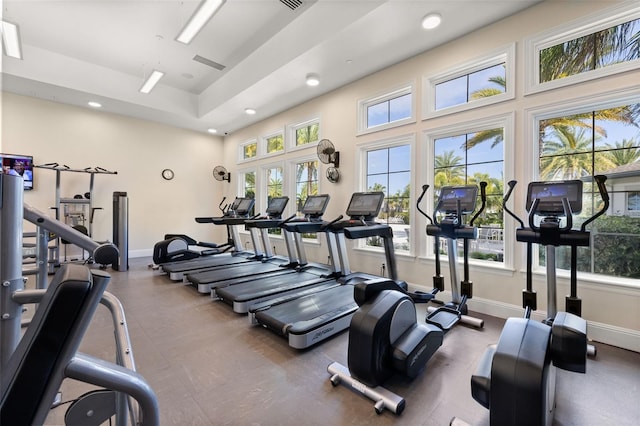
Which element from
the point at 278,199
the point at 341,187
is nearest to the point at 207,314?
the point at 278,199

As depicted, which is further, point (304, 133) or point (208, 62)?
point (304, 133)

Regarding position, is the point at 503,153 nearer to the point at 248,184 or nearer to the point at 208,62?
the point at 208,62

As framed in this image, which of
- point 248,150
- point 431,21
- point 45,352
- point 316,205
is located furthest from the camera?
point 248,150

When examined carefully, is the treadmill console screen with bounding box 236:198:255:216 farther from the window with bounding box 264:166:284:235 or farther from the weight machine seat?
the weight machine seat

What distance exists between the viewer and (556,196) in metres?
2.54

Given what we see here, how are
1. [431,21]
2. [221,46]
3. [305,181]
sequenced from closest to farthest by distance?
[431,21], [221,46], [305,181]

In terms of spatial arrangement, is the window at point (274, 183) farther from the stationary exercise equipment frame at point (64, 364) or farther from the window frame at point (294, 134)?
the stationary exercise equipment frame at point (64, 364)

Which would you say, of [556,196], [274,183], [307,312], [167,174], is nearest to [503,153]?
[556,196]

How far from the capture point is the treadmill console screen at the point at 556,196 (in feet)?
7.98

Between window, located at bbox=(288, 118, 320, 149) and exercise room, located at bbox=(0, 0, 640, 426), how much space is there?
0.19 feet

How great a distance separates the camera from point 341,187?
5383mm

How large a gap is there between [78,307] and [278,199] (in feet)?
16.8

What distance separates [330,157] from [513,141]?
2989 mm

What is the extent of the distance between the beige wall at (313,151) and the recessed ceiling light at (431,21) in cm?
54
